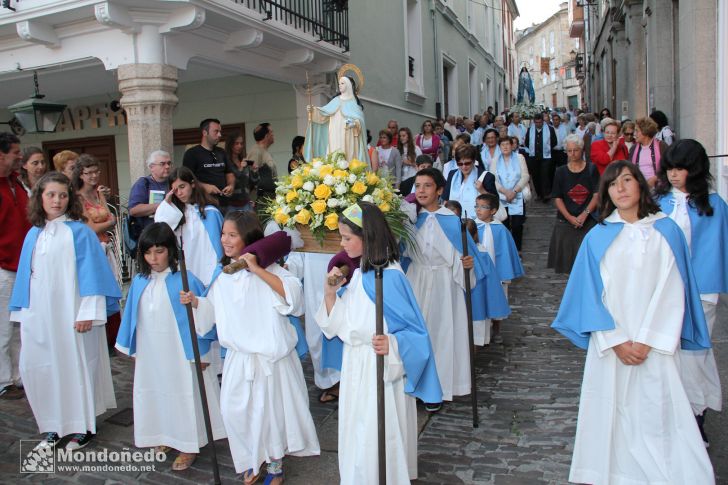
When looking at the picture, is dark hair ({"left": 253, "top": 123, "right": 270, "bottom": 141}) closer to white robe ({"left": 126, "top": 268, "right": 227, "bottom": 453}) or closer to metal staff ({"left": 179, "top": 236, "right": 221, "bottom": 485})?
white robe ({"left": 126, "top": 268, "right": 227, "bottom": 453})

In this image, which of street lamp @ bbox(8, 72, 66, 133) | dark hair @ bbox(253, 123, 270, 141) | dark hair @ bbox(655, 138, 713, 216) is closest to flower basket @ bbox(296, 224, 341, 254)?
dark hair @ bbox(655, 138, 713, 216)

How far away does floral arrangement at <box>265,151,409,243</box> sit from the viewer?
459 cm

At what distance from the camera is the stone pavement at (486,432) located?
3.84 m

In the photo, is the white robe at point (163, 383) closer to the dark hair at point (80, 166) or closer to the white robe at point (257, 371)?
the white robe at point (257, 371)

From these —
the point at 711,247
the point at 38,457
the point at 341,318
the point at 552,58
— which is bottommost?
the point at 38,457

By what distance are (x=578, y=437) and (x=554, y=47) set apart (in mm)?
62095

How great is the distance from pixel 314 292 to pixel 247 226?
143cm

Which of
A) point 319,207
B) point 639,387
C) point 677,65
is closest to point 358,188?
point 319,207

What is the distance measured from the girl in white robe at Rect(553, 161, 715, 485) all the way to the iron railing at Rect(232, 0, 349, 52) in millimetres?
6897

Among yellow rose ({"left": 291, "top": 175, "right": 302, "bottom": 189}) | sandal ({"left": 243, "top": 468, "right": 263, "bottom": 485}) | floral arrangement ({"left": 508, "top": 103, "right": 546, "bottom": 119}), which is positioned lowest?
sandal ({"left": 243, "top": 468, "right": 263, "bottom": 485})

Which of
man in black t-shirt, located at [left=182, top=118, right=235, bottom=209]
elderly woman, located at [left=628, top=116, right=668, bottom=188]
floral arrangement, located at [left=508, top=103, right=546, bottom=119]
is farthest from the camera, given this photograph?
floral arrangement, located at [left=508, top=103, right=546, bottom=119]

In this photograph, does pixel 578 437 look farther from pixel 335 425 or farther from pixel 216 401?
pixel 216 401

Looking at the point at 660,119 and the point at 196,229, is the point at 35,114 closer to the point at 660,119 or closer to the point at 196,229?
the point at 196,229

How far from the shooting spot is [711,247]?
4.05 metres
